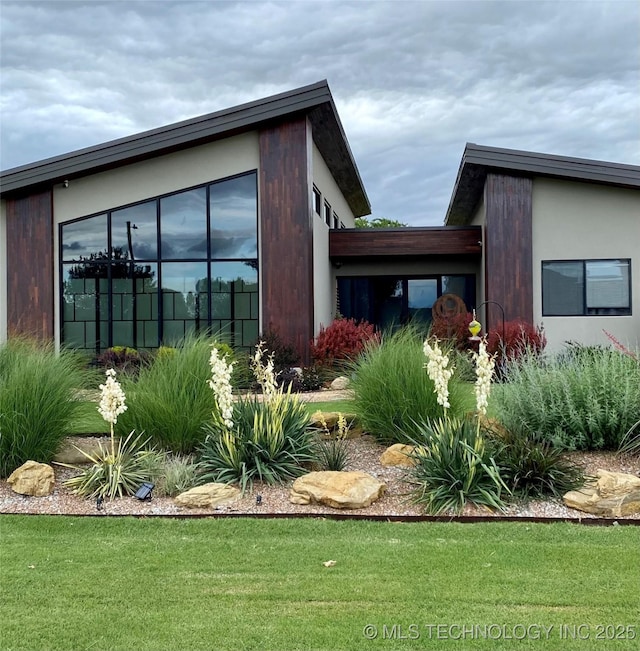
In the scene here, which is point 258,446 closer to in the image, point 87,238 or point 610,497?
point 610,497

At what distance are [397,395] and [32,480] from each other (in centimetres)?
350

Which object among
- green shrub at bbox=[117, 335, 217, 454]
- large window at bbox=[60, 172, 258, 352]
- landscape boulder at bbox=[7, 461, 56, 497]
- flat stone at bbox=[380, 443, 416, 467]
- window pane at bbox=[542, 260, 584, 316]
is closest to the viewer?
landscape boulder at bbox=[7, 461, 56, 497]

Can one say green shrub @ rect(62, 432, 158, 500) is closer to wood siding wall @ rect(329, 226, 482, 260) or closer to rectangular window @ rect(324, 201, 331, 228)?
wood siding wall @ rect(329, 226, 482, 260)

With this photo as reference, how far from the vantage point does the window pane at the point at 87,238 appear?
14.3 metres

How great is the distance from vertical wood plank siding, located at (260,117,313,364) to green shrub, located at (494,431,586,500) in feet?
28.0

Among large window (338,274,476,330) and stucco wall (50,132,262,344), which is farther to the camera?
large window (338,274,476,330)

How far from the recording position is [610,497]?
4.95 meters

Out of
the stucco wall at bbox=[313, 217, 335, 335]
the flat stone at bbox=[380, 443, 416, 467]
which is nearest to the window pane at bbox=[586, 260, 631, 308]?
the stucco wall at bbox=[313, 217, 335, 335]

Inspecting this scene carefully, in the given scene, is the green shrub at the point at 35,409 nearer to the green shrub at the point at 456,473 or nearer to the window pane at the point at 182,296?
the green shrub at the point at 456,473

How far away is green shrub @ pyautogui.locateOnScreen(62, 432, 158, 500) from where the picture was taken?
5555 mm

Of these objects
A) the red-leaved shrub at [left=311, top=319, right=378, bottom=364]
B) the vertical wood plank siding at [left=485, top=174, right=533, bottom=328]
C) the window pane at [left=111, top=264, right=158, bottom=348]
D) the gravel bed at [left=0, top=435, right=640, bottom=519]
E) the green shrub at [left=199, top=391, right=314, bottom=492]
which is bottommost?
the gravel bed at [left=0, top=435, right=640, bottom=519]

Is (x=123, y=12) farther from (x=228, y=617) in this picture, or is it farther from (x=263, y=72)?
(x=228, y=617)

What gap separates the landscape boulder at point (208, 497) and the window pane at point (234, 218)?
921 cm

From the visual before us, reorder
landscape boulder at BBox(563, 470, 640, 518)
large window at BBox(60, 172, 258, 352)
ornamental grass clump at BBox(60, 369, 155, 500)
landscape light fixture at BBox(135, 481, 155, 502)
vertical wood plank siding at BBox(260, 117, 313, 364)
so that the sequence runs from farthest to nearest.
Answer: large window at BBox(60, 172, 258, 352) → vertical wood plank siding at BBox(260, 117, 313, 364) → ornamental grass clump at BBox(60, 369, 155, 500) → landscape light fixture at BBox(135, 481, 155, 502) → landscape boulder at BBox(563, 470, 640, 518)
